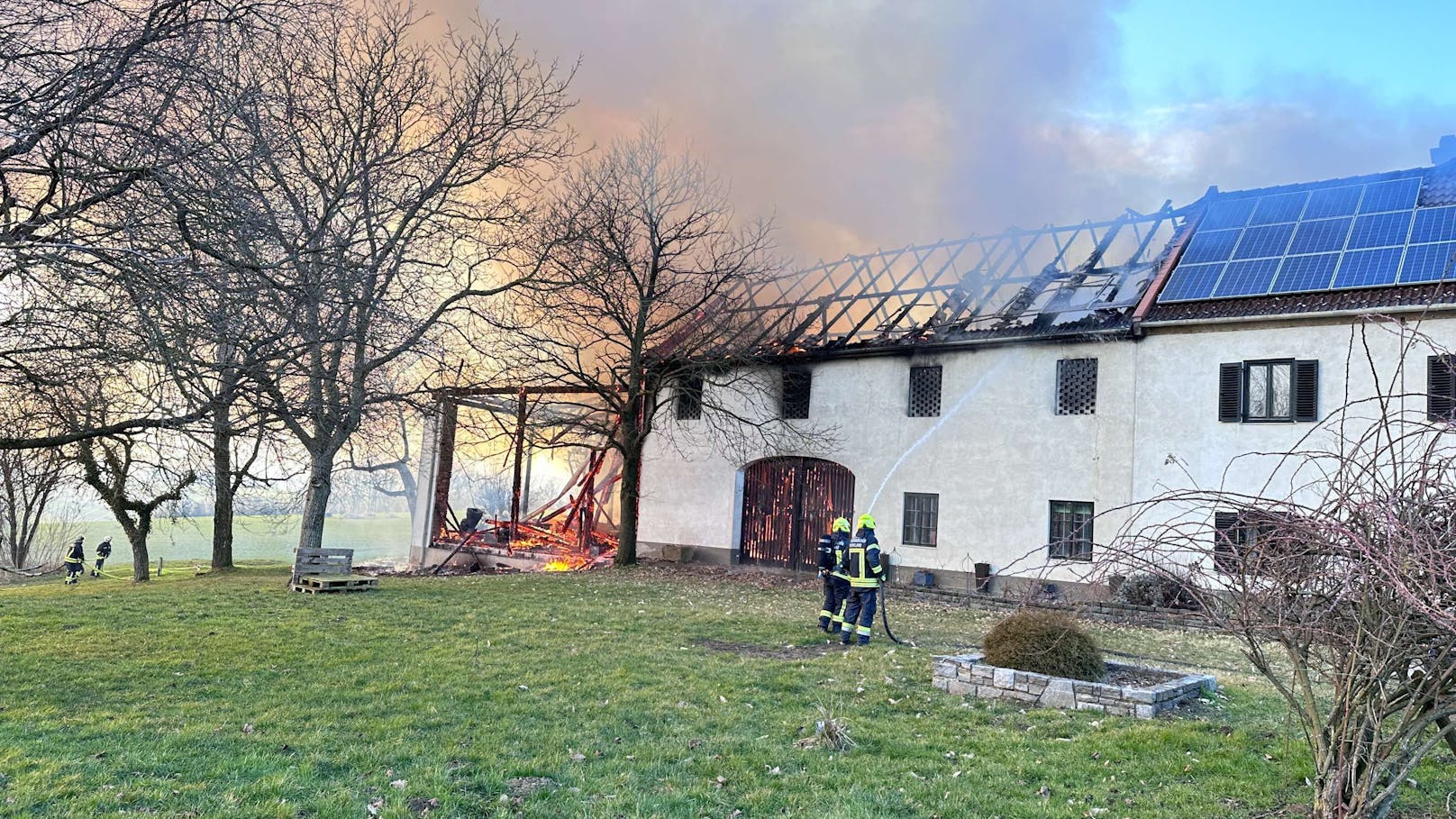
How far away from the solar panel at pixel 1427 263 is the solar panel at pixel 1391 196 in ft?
8.30

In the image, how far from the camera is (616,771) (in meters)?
6.48

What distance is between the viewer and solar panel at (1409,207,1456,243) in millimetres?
17688

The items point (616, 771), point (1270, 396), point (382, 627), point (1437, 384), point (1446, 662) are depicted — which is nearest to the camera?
point (1446, 662)

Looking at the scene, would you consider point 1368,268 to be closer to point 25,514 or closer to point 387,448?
point 387,448

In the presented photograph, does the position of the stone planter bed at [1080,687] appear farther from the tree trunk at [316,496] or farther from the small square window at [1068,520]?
the tree trunk at [316,496]

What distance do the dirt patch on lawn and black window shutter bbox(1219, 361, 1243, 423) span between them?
35.3ft

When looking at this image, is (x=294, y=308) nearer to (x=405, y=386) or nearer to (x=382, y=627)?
(x=382, y=627)

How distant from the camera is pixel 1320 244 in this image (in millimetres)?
19203

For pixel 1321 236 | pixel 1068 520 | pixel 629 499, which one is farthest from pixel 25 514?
pixel 1321 236

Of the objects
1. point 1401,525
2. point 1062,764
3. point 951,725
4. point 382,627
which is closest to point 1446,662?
point 1401,525

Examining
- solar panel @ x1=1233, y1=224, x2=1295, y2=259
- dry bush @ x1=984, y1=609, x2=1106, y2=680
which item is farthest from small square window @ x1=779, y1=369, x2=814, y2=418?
dry bush @ x1=984, y1=609, x2=1106, y2=680

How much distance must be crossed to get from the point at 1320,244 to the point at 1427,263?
2.37 metres

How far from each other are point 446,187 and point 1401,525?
62.6 feet

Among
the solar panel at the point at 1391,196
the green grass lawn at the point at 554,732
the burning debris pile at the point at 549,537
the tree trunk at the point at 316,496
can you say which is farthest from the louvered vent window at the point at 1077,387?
the tree trunk at the point at 316,496
